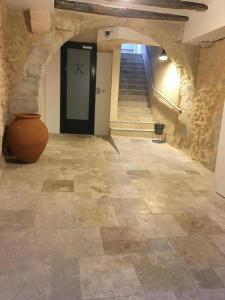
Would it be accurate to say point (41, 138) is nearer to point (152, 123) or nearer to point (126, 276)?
point (126, 276)

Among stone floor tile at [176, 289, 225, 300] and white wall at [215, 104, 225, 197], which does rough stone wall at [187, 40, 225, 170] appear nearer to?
white wall at [215, 104, 225, 197]

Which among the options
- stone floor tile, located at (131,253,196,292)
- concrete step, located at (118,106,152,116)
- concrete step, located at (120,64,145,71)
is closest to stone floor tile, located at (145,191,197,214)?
stone floor tile, located at (131,253,196,292)

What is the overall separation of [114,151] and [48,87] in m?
2.53

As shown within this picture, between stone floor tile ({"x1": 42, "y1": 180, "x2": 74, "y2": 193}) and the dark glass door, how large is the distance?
11.7 feet

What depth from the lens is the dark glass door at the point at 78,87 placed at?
6.31 meters

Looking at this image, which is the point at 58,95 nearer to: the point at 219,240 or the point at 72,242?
the point at 72,242

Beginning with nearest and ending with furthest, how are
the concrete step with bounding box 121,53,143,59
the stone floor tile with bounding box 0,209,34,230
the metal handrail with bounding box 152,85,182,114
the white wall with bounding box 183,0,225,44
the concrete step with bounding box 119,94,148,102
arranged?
the stone floor tile with bounding box 0,209,34,230, the white wall with bounding box 183,0,225,44, the metal handrail with bounding box 152,85,182,114, the concrete step with bounding box 119,94,148,102, the concrete step with bounding box 121,53,143,59

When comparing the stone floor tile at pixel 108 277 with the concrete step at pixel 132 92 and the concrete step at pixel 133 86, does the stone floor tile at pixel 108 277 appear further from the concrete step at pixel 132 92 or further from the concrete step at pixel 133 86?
the concrete step at pixel 133 86

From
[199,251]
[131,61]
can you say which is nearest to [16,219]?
[199,251]

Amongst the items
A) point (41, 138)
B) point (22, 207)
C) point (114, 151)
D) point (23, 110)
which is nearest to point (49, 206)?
point (22, 207)

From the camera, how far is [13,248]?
1.89 m

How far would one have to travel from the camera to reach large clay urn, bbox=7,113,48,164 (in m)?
3.68

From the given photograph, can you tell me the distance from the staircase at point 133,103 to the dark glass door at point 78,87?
83cm

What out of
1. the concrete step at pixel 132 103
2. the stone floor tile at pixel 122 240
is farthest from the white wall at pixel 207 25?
the stone floor tile at pixel 122 240
